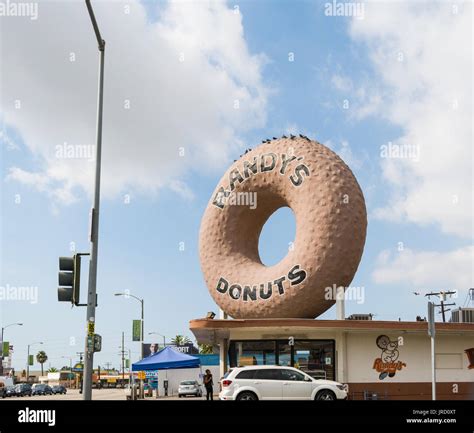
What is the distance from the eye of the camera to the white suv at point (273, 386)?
798 inches

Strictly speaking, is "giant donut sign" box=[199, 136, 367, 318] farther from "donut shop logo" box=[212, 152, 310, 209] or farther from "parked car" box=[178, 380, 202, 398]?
"parked car" box=[178, 380, 202, 398]

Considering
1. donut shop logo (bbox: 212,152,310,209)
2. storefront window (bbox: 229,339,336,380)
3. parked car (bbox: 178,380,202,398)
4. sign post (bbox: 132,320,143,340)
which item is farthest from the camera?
sign post (bbox: 132,320,143,340)

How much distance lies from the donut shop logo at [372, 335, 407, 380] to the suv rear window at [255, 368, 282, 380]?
261 inches


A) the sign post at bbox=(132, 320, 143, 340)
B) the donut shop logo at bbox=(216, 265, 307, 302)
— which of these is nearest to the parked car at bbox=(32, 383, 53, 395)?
the sign post at bbox=(132, 320, 143, 340)

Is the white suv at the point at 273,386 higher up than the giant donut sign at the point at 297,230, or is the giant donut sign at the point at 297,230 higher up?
the giant donut sign at the point at 297,230

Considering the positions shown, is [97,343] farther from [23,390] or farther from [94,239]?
[23,390]

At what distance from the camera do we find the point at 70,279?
16.0 metres

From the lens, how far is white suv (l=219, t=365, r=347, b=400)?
20.3m

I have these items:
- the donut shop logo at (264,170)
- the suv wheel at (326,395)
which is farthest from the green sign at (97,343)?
the donut shop logo at (264,170)

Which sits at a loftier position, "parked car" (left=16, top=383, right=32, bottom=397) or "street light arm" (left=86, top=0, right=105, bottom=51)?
"street light arm" (left=86, top=0, right=105, bottom=51)

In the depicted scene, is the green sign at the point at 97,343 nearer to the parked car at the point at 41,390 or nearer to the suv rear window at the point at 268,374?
the suv rear window at the point at 268,374

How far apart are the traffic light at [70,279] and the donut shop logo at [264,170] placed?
38.8 ft
